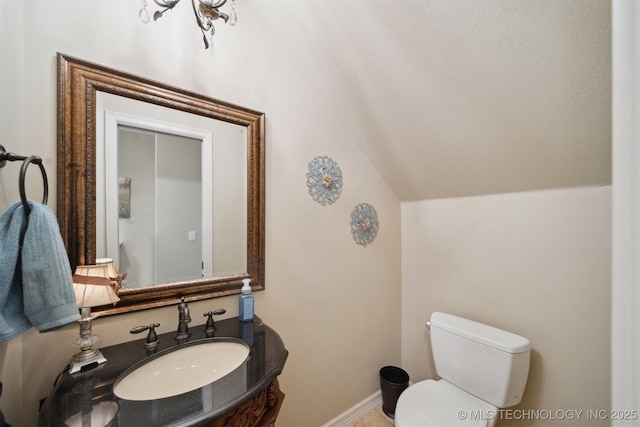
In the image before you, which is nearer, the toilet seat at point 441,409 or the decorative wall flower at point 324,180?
the toilet seat at point 441,409

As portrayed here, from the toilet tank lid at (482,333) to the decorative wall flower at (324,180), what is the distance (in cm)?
103

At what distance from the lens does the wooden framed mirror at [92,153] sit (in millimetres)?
828

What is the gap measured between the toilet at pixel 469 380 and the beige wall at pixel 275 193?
46cm

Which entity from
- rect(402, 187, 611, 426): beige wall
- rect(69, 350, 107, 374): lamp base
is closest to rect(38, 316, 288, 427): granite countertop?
rect(69, 350, 107, 374): lamp base

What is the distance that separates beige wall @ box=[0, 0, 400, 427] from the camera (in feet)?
2.56

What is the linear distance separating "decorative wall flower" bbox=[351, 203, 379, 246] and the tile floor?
3.93 feet

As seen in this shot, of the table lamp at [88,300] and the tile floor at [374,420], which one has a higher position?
the table lamp at [88,300]

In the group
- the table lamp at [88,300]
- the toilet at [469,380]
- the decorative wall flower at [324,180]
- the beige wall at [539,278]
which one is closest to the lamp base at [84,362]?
the table lamp at [88,300]

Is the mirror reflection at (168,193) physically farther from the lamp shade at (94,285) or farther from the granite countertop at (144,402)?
the granite countertop at (144,402)

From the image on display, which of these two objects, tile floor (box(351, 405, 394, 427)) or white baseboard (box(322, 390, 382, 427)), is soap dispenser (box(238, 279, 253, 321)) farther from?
tile floor (box(351, 405, 394, 427))

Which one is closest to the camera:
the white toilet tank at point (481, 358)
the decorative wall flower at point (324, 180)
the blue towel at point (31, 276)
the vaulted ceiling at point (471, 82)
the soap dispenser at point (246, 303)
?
the blue towel at point (31, 276)

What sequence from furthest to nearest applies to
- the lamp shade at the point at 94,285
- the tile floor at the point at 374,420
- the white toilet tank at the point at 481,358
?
the tile floor at the point at 374,420 < the white toilet tank at the point at 481,358 < the lamp shade at the point at 94,285

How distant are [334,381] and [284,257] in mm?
896

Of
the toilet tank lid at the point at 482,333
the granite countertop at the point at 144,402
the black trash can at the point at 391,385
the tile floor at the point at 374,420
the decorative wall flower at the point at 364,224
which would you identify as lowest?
the tile floor at the point at 374,420
